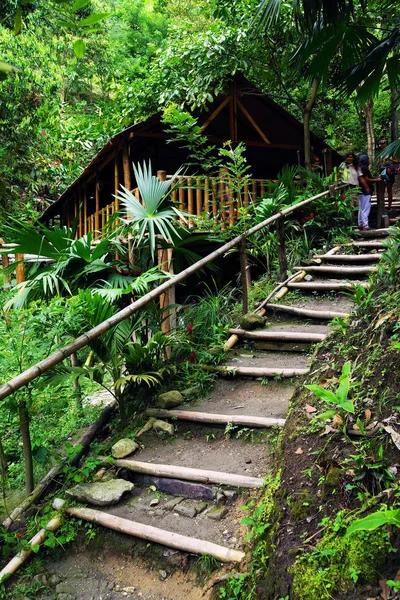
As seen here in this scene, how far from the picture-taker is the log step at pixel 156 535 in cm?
223

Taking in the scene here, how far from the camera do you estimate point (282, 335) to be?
4.34 m

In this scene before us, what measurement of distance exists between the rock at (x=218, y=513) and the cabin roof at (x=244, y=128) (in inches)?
283

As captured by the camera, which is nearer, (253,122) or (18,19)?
(18,19)

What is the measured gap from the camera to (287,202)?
7676 mm

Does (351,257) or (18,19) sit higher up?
(18,19)

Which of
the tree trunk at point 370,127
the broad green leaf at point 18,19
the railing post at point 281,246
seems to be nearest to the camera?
the broad green leaf at point 18,19

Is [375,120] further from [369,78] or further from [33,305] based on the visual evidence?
[33,305]

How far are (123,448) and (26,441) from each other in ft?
2.18

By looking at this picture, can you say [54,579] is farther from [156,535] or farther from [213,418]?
[213,418]

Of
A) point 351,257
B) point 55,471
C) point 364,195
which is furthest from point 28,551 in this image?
point 364,195

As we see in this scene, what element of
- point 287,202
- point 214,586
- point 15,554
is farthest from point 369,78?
point 15,554

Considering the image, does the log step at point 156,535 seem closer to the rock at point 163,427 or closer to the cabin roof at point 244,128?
the rock at point 163,427

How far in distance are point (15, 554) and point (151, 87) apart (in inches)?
372

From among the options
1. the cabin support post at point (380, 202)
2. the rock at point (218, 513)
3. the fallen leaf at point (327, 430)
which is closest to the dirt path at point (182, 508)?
the rock at point (218, 513)
